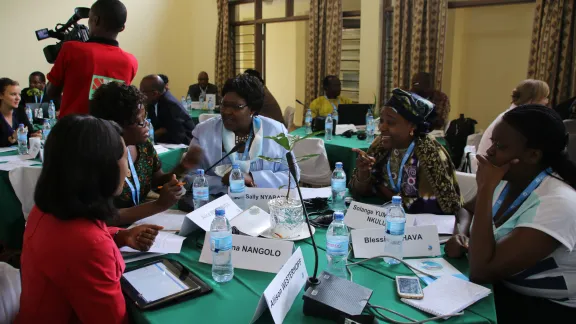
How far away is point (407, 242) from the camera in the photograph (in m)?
1.57

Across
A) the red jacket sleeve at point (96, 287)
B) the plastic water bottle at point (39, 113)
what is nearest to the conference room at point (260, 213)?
the red jacket sleeve at point (96, 287)

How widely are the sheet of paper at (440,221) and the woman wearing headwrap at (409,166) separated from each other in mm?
202

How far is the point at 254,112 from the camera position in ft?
8.28

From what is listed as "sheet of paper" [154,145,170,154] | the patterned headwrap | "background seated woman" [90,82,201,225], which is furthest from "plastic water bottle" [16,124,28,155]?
the patterned headwrap

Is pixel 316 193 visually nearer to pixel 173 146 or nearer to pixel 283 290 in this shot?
pixel 283 290

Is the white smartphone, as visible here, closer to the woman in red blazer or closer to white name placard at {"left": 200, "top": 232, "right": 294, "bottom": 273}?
white name placard at {"left": 200, "top": 232, "right": 294, "bottom": 273}

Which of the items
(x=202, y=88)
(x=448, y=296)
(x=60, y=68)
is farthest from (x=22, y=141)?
(x=202, y=88)

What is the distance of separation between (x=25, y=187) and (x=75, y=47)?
36.9 inches

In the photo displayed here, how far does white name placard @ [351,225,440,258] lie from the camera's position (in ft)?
5.12

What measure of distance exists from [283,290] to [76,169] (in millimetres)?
631

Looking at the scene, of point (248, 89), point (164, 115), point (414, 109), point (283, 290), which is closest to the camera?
point (283, 290)

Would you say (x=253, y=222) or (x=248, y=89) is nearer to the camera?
(x=253, y=222)

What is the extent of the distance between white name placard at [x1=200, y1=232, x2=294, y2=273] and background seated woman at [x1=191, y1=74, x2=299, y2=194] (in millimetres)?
853

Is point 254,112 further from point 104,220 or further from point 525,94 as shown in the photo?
point 525,94
